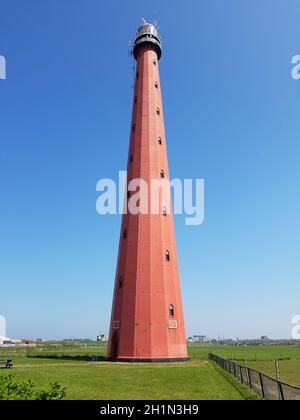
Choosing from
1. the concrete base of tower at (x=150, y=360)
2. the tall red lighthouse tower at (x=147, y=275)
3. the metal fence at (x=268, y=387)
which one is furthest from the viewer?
the tall red lighthouse tower at (x=147, y=275)

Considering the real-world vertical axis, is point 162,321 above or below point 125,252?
below

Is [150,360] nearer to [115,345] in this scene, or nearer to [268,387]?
[115,345]

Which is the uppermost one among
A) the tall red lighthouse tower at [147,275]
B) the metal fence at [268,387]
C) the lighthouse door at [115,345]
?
the tall red lighthouse tower at [147,275]

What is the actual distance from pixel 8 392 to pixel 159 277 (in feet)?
77.2

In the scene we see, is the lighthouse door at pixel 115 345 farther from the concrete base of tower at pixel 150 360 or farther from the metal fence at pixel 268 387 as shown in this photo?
the metal fence at pixel 268 387

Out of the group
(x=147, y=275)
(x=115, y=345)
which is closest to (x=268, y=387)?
(x=147, y=275)

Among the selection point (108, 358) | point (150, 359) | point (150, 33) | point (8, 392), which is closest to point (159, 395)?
point (8, 392)

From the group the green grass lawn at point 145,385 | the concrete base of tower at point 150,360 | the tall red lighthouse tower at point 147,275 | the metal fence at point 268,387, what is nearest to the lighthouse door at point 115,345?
the tall red lighthouse tower at point 147,275

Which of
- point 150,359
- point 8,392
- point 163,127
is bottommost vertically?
point 8,392

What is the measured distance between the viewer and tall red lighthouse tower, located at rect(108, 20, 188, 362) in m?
29.6

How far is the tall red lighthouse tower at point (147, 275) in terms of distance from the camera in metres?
29.6

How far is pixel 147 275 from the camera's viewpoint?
3103 cm
